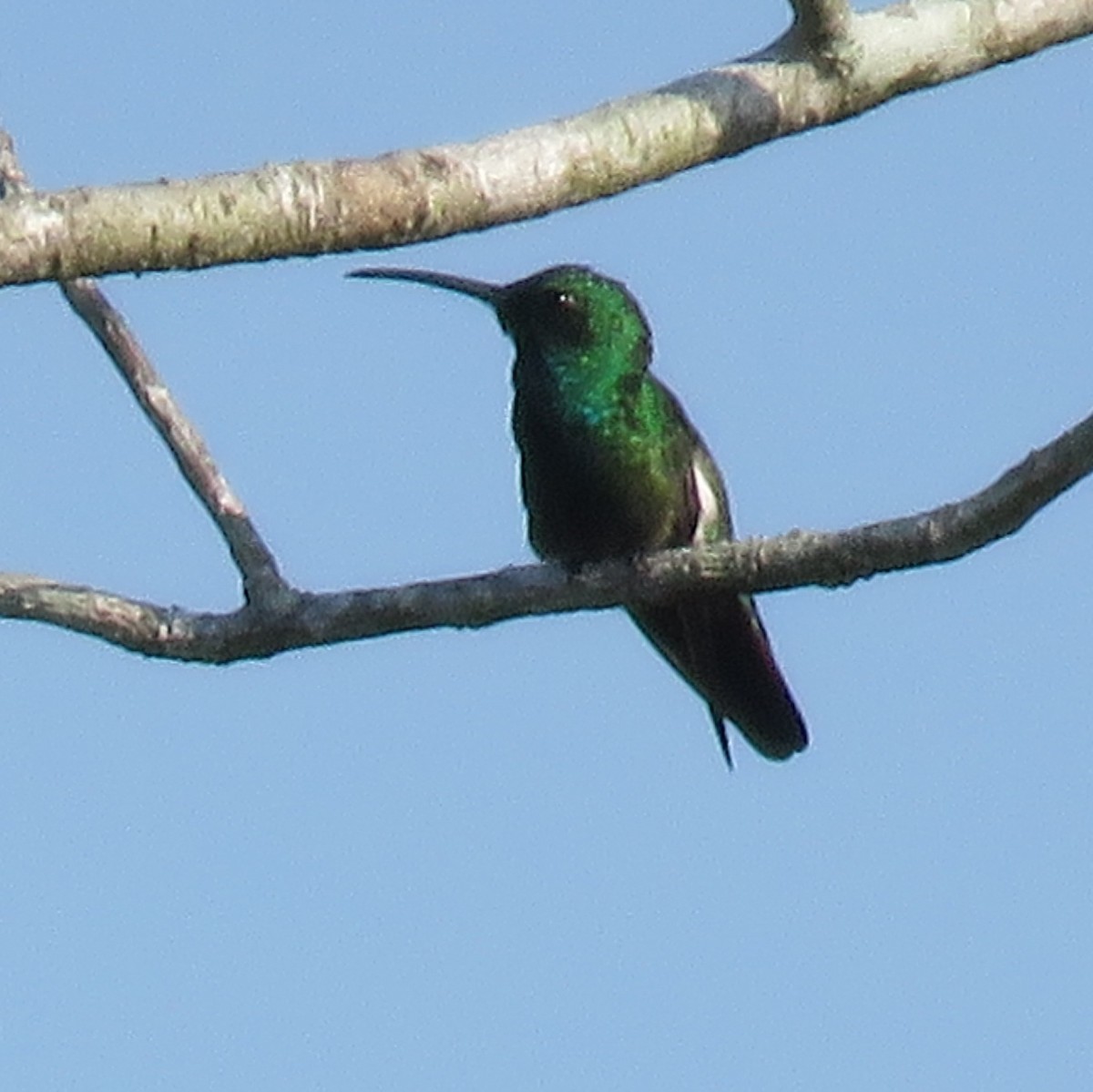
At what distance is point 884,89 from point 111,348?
175 cm

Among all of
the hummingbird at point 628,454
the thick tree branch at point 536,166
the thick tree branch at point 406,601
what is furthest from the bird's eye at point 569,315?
the thick tree branch at point 536,166

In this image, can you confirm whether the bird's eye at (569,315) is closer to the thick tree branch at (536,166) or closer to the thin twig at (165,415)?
the thin twig at (165,415)

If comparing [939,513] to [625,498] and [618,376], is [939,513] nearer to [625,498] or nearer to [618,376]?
[625,498]

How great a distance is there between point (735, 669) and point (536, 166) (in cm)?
395

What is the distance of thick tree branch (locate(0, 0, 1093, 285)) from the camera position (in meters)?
3.16

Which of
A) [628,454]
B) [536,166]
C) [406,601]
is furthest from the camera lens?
[628,454]

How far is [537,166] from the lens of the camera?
11.6ft

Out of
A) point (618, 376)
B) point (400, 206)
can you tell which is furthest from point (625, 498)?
point (400, 206)

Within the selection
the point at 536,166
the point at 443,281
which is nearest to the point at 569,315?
the point at 443,281

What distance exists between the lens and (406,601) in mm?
4637

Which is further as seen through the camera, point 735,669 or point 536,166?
point 735,669

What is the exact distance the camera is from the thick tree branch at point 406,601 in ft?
14.2

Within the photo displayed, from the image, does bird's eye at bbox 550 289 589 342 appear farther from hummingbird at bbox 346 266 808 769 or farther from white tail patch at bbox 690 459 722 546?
white tail patch at bbox 690 459 722 546

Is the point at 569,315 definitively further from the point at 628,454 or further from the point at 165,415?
the point at 165,415
